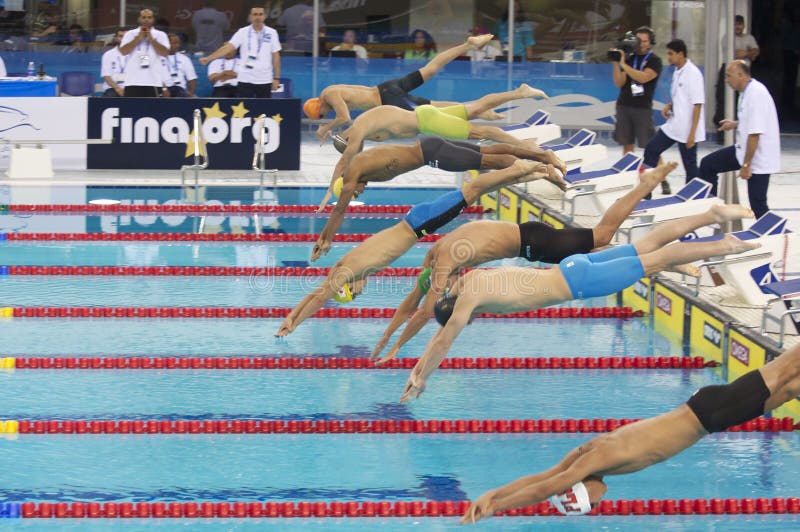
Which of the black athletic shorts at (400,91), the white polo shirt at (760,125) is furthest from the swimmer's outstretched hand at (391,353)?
the white polo shirt at (760,125)

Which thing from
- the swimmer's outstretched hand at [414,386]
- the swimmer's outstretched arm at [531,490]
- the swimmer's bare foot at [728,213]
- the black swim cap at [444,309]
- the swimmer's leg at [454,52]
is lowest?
the swimmer's outstretched arm at [531,490]

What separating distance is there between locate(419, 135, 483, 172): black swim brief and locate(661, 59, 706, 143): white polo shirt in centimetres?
364

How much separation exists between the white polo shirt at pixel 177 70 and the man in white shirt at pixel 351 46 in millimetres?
2743

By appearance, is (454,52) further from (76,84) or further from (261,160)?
(76,84)

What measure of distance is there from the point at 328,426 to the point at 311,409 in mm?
345

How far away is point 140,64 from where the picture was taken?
49.3 ft

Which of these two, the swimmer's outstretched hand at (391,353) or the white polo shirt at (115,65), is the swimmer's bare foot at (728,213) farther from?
the white polo shirt at (115,65)

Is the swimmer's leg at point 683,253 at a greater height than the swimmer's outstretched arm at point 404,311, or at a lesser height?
greater

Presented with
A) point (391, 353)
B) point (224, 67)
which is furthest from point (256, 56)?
point (391, 353)

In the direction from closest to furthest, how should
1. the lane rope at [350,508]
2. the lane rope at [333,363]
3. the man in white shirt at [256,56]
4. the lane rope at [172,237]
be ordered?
1. the lane rope at [350,508]
2. the lane rope at [333,363]
3. the lane rope at [172,237]
4. the man in white shirt at [256,56]

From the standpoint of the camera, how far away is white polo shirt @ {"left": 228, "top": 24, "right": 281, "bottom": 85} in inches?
596

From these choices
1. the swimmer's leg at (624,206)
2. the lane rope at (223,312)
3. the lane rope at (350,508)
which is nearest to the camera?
the lane rope at (350,508)

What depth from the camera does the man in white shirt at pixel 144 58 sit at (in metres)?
14.9

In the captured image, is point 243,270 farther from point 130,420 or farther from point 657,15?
point 657,15
